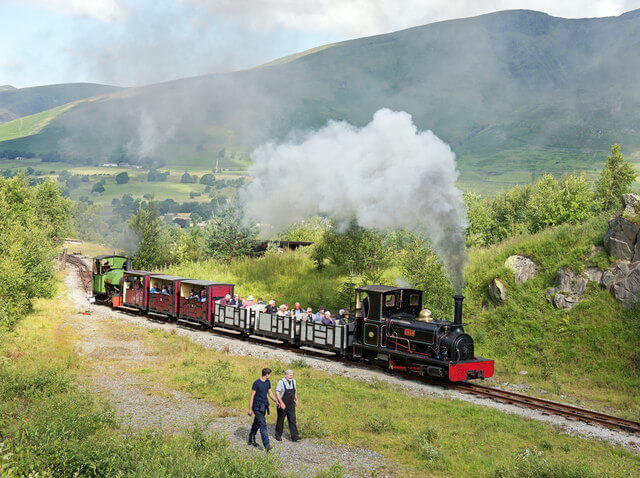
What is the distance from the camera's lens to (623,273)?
21.1m

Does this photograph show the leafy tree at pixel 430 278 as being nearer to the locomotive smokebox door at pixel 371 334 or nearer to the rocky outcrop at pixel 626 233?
the locomotive smokebox door at pixel 371 334

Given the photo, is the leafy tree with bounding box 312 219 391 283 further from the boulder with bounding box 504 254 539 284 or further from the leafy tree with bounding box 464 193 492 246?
the leafy tree with bounding box 464 193 492 246

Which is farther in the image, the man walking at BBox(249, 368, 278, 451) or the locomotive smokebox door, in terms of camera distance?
the locomotive smokebox door

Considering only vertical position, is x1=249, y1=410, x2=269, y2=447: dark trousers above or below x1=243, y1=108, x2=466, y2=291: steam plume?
below

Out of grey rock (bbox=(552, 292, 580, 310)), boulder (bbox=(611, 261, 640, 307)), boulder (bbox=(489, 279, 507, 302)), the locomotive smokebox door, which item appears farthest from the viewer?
boulder (bbox=(489, 279, 507, 302))

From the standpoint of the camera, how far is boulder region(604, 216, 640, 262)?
21266 millimetres

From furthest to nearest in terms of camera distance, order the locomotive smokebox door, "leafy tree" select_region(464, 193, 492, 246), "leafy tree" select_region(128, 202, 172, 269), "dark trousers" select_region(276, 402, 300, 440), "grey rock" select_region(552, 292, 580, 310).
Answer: "leafy tree" select_region(464, 193, 492, 246) < "leafy tree" select_region(128, 202, 172, 269) < "grey rock" select_region(552, 292, 580, 310) < the locomotive smokebox door < "dark trousers" select_region(276, 402, 300, 440)

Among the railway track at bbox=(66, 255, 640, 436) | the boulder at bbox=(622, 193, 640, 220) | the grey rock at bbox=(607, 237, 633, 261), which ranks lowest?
the railway track at bbox=(66, 255, 640, 436)

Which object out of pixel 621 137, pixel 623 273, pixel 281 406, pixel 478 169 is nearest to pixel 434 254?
pixel 623 273

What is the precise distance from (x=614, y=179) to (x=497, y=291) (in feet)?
65.4

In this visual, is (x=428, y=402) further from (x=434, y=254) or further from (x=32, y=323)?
(x=32, y=323)

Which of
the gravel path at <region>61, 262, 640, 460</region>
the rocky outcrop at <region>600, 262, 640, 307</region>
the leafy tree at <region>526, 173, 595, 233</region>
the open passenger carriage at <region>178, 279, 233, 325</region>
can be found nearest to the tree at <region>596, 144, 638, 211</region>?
the leafy tree at <region>526, 173, 595, 233</region>

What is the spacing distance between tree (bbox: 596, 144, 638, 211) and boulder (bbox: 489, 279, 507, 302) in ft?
59.5

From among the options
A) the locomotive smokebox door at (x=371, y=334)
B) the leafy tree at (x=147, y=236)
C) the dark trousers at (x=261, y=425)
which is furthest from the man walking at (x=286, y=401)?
the leafy tree at (x=147, y=236)
